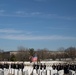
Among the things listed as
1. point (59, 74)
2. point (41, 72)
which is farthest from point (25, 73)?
point (59, 74)

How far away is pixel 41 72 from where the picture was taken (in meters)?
19.7

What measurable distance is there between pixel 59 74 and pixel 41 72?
98.4 inches

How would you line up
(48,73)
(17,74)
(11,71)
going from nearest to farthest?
1. (48,73)
2. (17,74)
3. (11,71)

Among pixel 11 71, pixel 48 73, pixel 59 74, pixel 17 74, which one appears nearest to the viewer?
pixel 59 74

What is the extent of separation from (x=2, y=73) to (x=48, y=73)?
3174 mm

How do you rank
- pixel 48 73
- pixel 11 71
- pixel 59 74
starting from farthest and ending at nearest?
pixel 11 71, pixel 48 73, pixel 59 74

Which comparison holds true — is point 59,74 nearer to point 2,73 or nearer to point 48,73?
point 48,73

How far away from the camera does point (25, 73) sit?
1970cm

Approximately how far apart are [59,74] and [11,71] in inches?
248

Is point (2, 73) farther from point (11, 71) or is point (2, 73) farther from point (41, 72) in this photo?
point (11, 71)

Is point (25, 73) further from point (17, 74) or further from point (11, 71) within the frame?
point (11, 71)

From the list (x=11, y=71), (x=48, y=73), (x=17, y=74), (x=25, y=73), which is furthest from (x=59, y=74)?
(x=11, y=71)

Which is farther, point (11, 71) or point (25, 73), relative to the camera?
point (11, 71)

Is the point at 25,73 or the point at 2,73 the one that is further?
the point at 25,73
